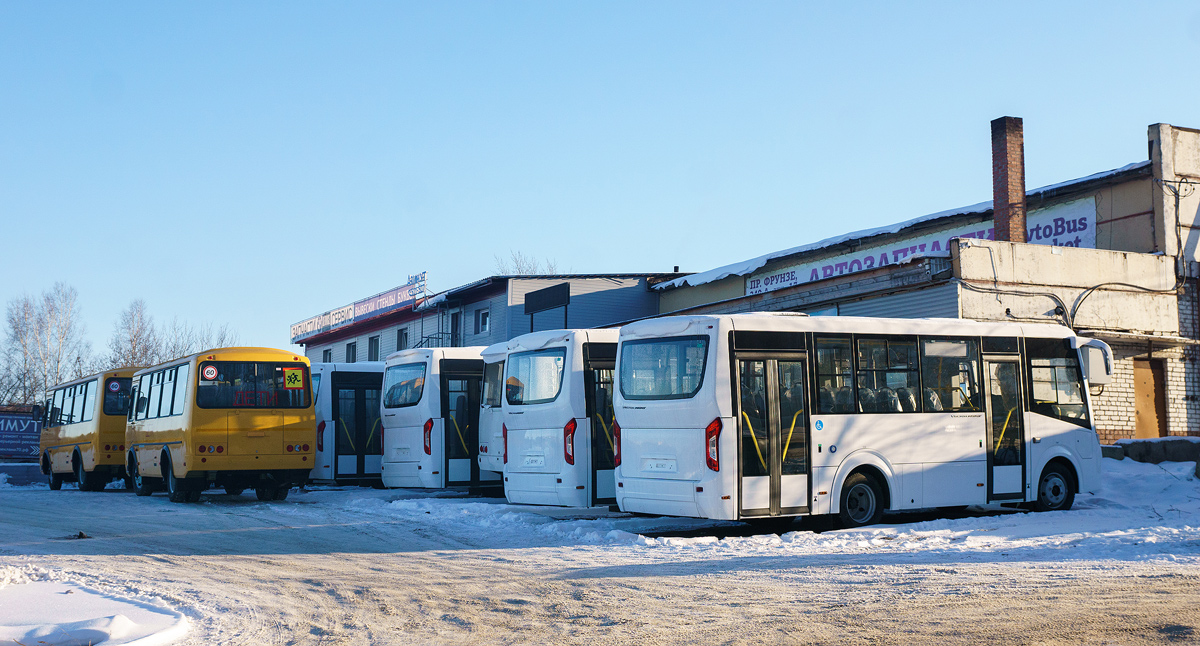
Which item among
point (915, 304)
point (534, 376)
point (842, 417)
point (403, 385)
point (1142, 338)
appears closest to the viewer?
point (842, 417)

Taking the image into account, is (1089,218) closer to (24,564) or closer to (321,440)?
(321,440)

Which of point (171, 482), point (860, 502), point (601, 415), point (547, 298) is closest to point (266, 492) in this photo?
point (171, 482)

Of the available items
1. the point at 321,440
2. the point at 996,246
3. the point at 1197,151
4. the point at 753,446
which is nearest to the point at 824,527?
the point at 753,446

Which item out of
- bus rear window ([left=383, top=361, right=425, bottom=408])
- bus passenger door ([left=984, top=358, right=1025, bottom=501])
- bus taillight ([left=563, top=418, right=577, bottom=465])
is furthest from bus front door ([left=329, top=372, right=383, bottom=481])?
bus passenger door ([left=984, top=358, right=1025, bottom=501])

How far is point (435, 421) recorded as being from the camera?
19.8 metres

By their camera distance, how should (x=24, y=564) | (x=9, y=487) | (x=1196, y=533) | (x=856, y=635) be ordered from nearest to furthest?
1. (x=856, y=635)
2. (x=24, y=564)
3. (x=1196, y=533)
4. (x=9, y=487)

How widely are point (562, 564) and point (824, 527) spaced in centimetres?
466

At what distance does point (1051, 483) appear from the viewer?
15570 mm

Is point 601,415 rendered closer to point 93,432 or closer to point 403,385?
point 403,385

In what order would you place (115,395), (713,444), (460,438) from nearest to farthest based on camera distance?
(713,444) → (460,438) → (115,395)

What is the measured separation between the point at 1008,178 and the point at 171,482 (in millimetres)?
20155

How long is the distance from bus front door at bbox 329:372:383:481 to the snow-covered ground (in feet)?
21.3

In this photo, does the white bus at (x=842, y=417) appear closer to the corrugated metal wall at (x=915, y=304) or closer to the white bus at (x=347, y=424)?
the corrugated metal wall at (x=915, y=304)

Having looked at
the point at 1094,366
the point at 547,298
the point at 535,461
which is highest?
the point at 547,298
